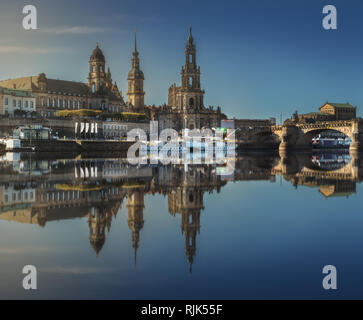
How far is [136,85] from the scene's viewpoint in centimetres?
10956

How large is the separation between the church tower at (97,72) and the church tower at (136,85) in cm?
948

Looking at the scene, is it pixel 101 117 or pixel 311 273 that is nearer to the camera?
pixel 311 273

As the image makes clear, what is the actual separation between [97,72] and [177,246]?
320 ft

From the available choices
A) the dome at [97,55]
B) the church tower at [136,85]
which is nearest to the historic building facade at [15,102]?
the dome at [97,55]

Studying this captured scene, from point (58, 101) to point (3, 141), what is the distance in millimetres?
40776

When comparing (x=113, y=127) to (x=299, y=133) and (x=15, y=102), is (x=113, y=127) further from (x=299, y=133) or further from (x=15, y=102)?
(x=299, y=133)

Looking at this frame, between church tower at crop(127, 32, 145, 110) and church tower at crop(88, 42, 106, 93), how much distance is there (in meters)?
9.48

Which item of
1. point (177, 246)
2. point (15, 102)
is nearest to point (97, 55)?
point (15, 102)

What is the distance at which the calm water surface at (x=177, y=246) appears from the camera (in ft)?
18.0

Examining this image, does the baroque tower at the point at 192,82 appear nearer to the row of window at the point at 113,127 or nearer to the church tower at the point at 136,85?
the church tower at the point at 136,85

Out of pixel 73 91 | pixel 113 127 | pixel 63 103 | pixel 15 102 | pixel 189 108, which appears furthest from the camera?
pixel 189 108
